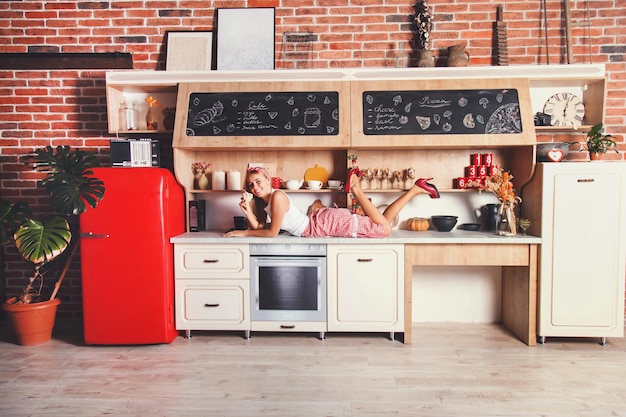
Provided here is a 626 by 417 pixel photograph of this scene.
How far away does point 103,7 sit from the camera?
151 inches

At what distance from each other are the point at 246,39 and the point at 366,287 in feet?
7.88

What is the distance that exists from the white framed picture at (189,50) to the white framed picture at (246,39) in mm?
103

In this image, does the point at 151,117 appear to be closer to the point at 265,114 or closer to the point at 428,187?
the point at 265,114

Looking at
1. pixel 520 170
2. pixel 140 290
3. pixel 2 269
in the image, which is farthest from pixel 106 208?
pixel 520 170

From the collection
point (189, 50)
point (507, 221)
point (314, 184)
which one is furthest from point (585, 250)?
point (189, 50)

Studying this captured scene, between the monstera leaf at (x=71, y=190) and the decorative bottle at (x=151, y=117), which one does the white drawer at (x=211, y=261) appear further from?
the decorative bottle at (x=151, y=117)

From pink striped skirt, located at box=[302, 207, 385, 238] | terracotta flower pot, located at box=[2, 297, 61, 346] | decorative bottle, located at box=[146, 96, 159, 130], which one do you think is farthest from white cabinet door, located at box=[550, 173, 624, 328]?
terracotta flower pot, located at box=[2, 297, 61, 346]

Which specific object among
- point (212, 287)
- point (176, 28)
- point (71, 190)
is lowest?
point (212, 287)

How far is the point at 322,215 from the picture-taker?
3416 mm

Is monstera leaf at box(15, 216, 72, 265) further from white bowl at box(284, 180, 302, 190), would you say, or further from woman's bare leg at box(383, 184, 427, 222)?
woman's bare leg at box(383, 184, 427, 222)

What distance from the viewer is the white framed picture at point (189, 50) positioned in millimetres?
3754

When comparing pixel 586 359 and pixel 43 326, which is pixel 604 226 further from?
pixel 43 326

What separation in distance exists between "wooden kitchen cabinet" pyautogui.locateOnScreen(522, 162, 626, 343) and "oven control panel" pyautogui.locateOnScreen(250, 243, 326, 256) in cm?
169

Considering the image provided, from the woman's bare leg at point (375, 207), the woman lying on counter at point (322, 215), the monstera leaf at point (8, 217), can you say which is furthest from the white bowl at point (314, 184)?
the monstera leaf at point (8, 217)
